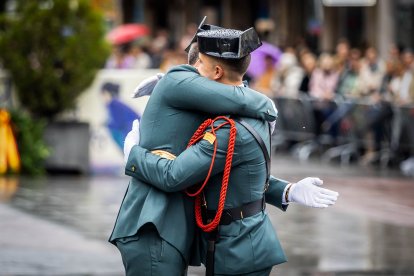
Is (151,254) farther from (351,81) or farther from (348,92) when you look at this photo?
(351,81)

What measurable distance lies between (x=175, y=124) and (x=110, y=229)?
6.52 metres

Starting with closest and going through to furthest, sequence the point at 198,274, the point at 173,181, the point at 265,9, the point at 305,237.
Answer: the point at 173,181 < the point at 198,274 < the point at 305,237 < the point at 265,9

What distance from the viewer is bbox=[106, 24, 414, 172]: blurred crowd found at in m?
20.0

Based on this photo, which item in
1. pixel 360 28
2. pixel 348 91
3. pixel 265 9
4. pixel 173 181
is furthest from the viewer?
pixel 265 9

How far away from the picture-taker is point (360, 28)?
30938 millimetres

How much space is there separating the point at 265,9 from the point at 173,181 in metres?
32.7

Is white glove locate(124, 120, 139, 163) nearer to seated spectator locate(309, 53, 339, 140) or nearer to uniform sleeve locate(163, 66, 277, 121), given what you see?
uniform sleeve locate(163, 66, 277, 121)

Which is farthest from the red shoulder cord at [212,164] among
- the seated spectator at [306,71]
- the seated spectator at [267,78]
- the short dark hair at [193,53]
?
the seated spectator at [267,78]

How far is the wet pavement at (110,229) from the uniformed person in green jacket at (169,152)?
4.11 m

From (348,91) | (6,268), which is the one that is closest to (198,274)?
(6,268)

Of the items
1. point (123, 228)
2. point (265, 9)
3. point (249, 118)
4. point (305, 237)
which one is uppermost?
point (249, 118)

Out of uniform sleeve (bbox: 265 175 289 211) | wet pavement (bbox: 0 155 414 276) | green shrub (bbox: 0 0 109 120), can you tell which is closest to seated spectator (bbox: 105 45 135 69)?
green shrub (bbox: 0 0 109 120)

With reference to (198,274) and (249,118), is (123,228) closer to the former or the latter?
(249,118)

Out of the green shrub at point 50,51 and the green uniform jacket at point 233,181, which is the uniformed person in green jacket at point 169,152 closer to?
the green uniform jacket at point 233,181
